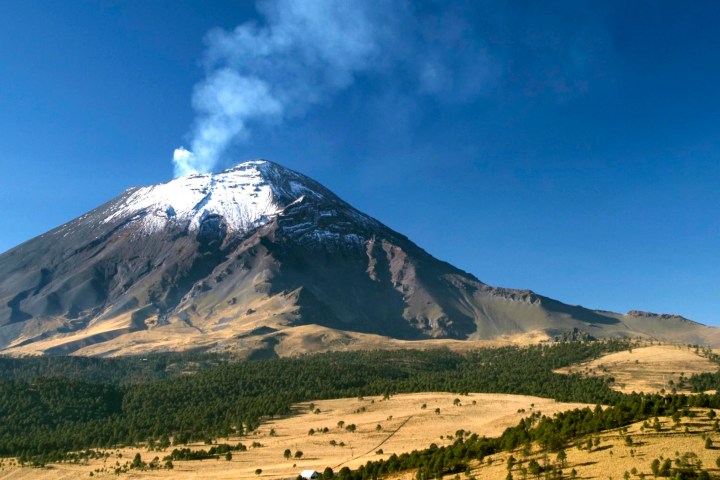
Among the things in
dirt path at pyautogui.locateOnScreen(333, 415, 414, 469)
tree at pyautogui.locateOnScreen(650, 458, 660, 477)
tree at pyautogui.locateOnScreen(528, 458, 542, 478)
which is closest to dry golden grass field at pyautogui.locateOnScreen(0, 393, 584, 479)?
dirt path at pyautogui.locateOnScreen(333, 415, 414, 469)

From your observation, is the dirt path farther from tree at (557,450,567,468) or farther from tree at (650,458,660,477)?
tree at (650,458,660,477)

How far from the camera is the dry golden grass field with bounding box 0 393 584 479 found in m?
117

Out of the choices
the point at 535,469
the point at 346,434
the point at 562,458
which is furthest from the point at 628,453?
the point at 346,434

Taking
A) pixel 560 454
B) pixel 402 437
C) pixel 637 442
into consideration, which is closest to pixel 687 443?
pixel 637 442

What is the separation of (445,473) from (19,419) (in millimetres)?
147364

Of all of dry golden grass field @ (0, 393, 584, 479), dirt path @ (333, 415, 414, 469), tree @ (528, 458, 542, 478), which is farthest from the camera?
dry golden grass field @ (0, 393, 584, 479)

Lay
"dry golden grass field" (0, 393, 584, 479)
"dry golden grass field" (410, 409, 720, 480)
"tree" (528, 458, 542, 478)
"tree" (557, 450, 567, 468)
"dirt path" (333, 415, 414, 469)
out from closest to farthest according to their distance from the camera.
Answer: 1. "dry golden grass field" (410, 409, 720, 480)
2. "tree" (528, 458, 542, 478)
3. "tree" (557, 450, 567, 468)
4. "dirt path" (333, 415, 414, 469)
5. "dry golden grass field" (0, 393, 584, 479)

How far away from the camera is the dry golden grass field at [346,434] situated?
117 meters

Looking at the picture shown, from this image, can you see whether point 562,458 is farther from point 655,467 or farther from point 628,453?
point 655,467

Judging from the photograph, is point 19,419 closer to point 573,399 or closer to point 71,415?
point 71,415

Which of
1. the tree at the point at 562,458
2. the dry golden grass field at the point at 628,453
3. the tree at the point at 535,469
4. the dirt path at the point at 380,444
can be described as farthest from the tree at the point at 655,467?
the dirt path at the point at 380,444

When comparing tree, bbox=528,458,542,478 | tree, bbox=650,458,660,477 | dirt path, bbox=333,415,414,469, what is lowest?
dirt path, bbox=333,415,414,469

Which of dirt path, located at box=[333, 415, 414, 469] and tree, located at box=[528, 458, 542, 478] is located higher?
tree, located at box=[528, 458, 542, 478]

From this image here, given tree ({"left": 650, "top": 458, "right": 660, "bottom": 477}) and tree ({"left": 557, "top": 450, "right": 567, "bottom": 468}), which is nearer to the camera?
tree ({"left": 650, "top": 458, "right": 660, "bottom": 477})
